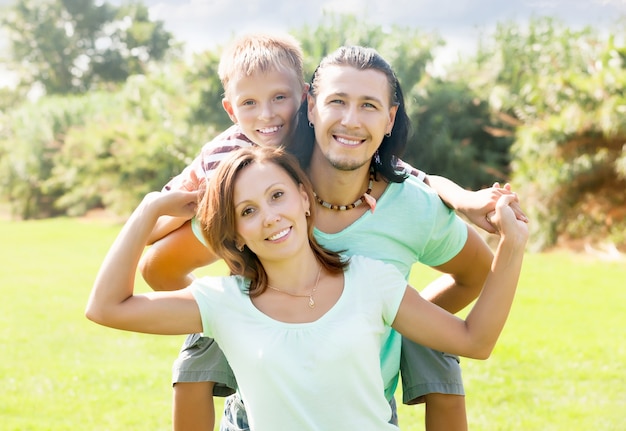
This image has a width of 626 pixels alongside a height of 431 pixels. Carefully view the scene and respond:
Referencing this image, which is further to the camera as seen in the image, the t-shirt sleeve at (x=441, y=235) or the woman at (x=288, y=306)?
the t-shirt sleeve at (x=441, y=235)

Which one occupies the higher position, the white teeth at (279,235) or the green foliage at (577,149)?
the white teeth at (279,235)

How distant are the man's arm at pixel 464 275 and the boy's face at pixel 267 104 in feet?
2.87

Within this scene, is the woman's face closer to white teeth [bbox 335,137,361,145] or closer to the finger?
white teeth [bbox 335,137,361,145]

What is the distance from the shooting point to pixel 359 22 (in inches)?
708

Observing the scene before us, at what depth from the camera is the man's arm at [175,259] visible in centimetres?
326

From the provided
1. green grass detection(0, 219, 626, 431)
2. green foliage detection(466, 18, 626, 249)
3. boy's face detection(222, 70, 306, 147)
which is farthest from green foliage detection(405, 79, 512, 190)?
boy's face detection(222, 70, 306, 147)

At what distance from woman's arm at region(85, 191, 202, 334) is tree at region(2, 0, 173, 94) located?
42.8m

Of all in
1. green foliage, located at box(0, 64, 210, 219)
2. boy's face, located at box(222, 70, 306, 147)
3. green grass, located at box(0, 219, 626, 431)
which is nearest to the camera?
boy's face, located at box(222, 70, 306, 147)

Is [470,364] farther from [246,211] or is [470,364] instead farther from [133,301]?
[133,301]

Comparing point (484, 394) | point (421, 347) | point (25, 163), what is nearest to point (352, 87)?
point (421, 347)

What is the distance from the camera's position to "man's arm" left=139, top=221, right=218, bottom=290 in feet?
10.7

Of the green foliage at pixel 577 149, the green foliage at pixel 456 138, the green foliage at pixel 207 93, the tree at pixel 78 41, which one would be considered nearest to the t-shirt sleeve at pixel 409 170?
the green foliage at pixel 577 149

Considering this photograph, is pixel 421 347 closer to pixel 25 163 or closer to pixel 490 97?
pixel 490 97

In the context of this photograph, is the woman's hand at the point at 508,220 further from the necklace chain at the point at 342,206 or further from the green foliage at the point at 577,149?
the green foliage at the point at 577,149
